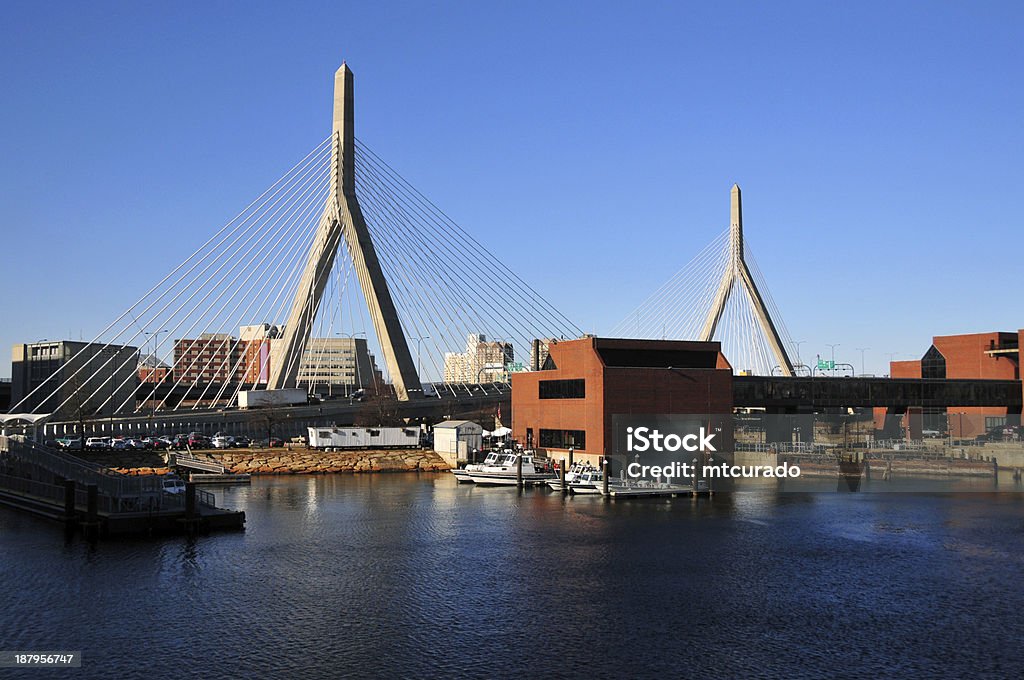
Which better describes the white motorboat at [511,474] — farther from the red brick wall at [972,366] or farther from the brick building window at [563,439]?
the red brick wall at [972,366]

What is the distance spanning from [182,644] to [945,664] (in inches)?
777

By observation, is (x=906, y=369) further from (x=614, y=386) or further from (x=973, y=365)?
(x=614, y=386)

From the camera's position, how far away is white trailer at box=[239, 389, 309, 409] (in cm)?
8644

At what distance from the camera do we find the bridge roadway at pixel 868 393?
7519 cm

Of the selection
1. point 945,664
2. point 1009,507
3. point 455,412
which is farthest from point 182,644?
point 455,412

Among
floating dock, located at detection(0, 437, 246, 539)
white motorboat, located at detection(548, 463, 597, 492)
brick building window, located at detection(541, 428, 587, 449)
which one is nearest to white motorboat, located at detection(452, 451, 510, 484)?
brick building window, located at detection(541, 428, 587, 449)

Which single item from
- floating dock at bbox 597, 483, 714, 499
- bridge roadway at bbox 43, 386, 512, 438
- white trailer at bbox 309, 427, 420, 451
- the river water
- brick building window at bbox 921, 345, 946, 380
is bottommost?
the river water

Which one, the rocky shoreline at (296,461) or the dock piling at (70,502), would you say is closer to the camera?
the dock piling at (70,502)

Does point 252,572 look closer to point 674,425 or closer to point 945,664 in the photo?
point 945,664

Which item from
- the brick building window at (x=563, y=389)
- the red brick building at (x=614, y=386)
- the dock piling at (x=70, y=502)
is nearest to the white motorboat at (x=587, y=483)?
the red brick building at (x=614, y=386)

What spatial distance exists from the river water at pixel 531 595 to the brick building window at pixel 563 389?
16163 mm

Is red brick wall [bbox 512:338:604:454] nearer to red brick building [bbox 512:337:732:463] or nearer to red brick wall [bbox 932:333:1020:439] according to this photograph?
red brick building [bbox 512:337:732:463]

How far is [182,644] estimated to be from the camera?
25438 mm

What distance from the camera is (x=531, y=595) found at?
30.9 m
